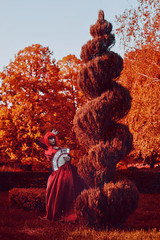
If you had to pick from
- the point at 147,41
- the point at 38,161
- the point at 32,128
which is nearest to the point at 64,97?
the point at 32,128

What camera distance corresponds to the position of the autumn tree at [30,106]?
19.8 m

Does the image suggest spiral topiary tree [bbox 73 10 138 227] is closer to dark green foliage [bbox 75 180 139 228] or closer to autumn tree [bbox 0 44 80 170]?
dark green foliage [bbox 75 180 139 228]

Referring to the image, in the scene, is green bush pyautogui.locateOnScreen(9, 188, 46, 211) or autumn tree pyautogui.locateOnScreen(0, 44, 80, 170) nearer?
green bush pyautogui.locateOnScreen(9, 188, 46, 211)

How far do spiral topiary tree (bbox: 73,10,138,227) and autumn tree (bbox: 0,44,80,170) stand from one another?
1161 centimetres

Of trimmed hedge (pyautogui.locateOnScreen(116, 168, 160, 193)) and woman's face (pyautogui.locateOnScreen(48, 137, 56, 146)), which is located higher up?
woman's face (pyautogui.locateOnScreen(48, 137, 56, 146))

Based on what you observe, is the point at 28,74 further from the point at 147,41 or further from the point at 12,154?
the point at 147,41

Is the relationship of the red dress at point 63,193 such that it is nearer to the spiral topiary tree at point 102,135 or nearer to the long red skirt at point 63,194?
the long red skirt at point 63,194

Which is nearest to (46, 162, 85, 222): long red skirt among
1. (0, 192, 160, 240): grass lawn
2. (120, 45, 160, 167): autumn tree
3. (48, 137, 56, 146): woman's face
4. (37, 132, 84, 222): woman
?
(37, 132, 84, 222): woman

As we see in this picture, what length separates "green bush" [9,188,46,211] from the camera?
972 cm

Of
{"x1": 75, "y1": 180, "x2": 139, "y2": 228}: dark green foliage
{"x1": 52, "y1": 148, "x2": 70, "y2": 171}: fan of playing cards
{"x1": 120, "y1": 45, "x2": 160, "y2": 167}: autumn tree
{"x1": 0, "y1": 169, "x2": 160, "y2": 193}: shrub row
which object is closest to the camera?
{"x1": 75, "y1": 180, "x2": 139, "y2": 228}: dark green foliage

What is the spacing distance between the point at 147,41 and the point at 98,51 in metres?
6.76

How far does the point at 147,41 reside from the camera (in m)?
13.5

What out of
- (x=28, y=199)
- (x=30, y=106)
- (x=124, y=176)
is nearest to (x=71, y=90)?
(x=30, y=106)

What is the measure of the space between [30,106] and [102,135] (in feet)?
44.6
